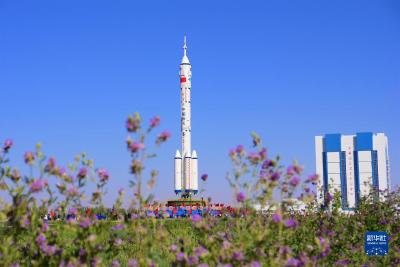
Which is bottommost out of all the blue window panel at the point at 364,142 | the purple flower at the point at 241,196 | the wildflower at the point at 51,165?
the purple flower at the point at 241,196

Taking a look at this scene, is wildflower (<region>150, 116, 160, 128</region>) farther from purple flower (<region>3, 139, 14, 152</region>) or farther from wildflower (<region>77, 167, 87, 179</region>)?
purple flower (<region>3, 139, 14, 152</region>)

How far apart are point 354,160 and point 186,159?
6857 centimetres

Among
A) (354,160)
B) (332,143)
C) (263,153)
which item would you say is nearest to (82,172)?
(263,153)

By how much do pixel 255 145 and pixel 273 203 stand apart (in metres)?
0.67

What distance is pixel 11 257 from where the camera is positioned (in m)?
5.90

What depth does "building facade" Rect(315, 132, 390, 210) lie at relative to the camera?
385ft

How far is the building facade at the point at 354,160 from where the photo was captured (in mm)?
117438

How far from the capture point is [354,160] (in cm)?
11906

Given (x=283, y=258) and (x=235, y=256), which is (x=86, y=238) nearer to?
(x=235, y=256)

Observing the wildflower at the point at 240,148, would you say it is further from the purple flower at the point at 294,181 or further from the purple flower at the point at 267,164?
the purple flower at the point at 294,181

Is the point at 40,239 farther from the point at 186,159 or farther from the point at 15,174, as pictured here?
the point at 186,159

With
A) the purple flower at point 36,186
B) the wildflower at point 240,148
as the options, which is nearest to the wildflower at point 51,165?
the purple flower at point 36,186

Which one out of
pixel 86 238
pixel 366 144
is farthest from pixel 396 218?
pixel 366 144

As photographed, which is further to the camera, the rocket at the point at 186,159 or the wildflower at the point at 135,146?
the rocket at the point at 186,159
